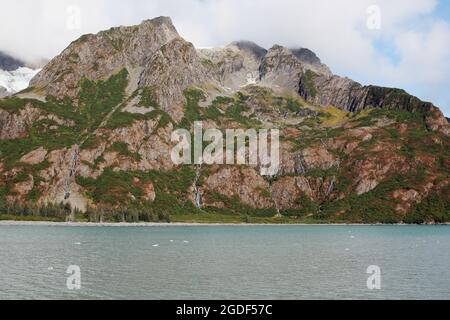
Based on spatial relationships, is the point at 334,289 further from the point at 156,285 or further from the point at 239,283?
the point at 156,285

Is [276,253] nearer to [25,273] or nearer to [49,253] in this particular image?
[49,253]

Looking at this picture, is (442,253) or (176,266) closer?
(176,266)

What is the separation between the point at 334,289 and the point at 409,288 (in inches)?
442

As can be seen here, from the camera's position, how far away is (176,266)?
298 feet
